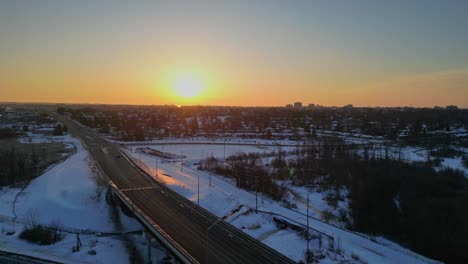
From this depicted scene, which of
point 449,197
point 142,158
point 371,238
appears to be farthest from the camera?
point 142,158

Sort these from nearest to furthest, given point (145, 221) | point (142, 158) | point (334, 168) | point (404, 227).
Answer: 1. point (145, 221)
2. point (404, 227)
3. point (334, 168)
4. point (142, 158)

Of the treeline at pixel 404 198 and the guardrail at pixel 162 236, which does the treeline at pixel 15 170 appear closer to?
the guardrail at pixel 162 236

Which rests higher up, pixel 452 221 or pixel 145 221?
pixel 145 221

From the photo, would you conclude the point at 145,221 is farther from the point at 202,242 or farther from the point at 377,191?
the point at 377,191

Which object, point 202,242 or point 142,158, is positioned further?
point 142,158

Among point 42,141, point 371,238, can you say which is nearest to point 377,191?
point 371,238

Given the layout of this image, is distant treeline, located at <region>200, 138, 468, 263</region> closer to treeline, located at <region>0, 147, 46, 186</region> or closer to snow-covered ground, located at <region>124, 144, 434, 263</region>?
snow-covered ground, located at <region>124, 144, 434, 263</region>

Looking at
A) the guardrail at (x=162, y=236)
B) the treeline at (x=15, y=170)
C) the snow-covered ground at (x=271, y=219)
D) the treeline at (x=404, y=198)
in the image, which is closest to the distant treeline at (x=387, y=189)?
the treeline at (x=404, y=198)
